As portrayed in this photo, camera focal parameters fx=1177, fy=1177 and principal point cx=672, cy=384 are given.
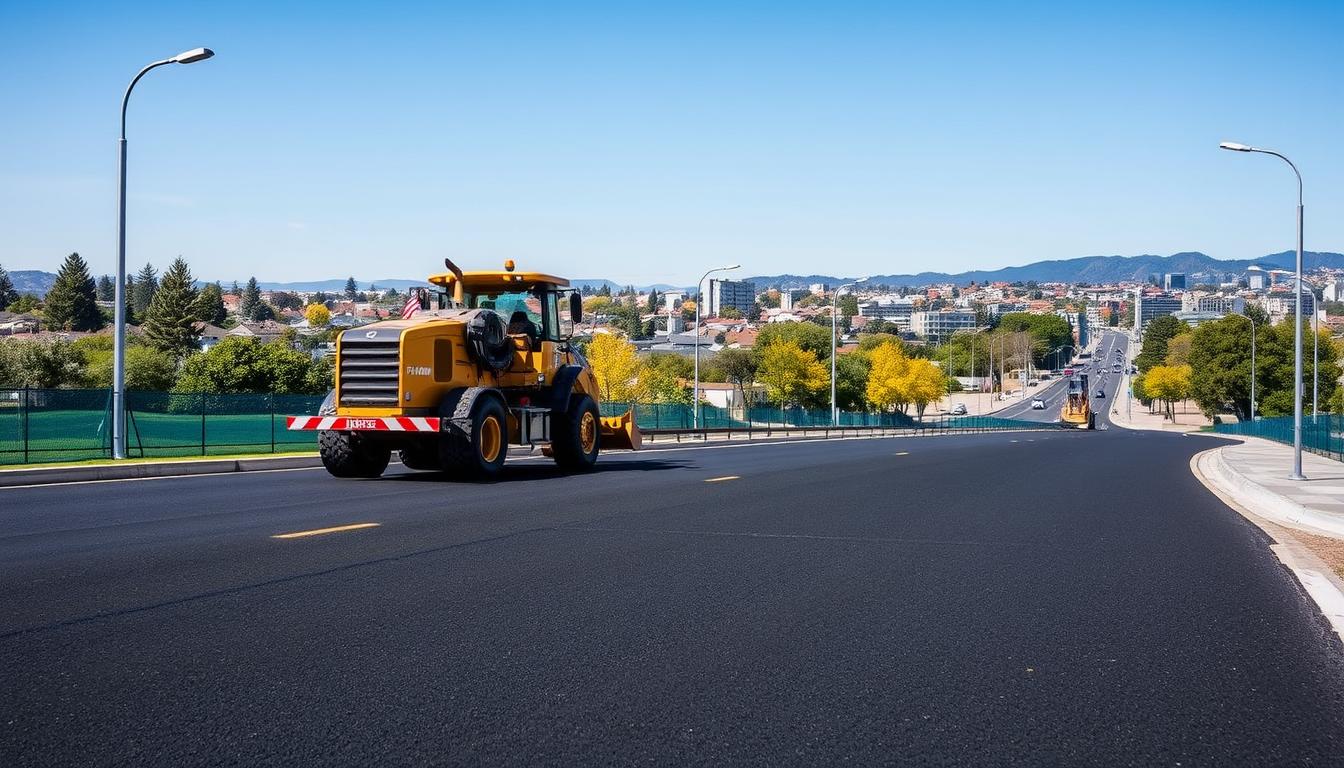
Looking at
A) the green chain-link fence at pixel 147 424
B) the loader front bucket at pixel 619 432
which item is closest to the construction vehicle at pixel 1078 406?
the green chain-link fence at pixel 147 424

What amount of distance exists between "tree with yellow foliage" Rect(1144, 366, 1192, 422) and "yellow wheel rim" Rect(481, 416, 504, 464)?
136032 mm

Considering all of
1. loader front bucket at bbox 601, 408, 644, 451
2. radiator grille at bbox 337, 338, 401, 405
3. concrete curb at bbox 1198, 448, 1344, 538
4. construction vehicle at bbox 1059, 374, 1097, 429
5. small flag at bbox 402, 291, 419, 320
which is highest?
small flag at bbox 402, 291, 419, 320

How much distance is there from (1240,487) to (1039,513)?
8435 millimetres

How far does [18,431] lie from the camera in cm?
2353

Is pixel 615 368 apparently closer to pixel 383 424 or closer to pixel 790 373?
pixel 790 373

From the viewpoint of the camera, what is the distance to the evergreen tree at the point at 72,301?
156375mm

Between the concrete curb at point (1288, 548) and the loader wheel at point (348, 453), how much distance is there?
1349 cm

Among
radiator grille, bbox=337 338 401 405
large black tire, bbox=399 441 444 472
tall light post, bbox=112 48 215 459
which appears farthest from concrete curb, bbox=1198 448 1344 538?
tall light post, bbox=112 48 215 459

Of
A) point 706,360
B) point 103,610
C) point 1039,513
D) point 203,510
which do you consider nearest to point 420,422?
point 203,510

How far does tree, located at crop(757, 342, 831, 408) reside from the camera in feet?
331

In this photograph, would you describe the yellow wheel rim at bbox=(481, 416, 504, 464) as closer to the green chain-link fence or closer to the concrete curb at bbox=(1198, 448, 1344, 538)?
the green chain-link fence

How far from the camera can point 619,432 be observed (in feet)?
81.0

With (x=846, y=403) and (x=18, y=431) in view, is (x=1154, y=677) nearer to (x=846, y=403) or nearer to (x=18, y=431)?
(x=18, y=431)

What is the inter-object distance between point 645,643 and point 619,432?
1783cm
